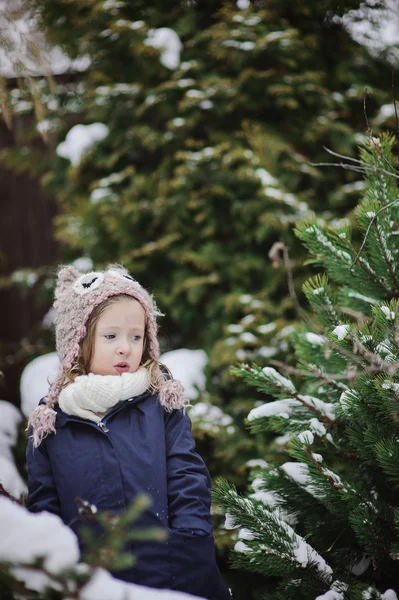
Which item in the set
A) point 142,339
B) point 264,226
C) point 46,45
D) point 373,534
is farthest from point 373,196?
point 46,45

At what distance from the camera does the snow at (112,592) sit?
1103mm

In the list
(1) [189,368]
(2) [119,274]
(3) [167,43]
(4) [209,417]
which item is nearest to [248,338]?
(1) [189,368]

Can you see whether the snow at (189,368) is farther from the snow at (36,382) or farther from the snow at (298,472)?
the snow at (298,472)

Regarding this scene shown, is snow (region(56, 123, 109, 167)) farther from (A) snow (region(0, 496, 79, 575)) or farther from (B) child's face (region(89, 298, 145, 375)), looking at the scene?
(A) snow (region(0, 496, 79, 575))

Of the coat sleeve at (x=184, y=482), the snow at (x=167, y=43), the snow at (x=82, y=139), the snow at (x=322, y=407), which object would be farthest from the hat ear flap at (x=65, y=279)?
the snow at (x=167, y=43)

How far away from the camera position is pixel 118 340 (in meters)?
1.88

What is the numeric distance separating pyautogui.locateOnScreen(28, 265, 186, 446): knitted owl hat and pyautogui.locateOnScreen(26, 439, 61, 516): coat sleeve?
8 cm

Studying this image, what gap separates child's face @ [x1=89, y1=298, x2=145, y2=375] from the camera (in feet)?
6.12

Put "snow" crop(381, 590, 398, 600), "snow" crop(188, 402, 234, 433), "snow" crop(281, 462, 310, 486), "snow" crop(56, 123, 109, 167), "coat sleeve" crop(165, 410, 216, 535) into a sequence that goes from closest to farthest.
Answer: "snow" crop(381, 590, 398, 600) < "coat sleeve" crop(165, 410, 216, 535) < "snow" crop(281, 462, 310, 486) < "snow" crop(188, 402, 234, 433) < "snow" crop(56, 123, 109, 167)

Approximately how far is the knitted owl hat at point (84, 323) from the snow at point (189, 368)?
1590 mm

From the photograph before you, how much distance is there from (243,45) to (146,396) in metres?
2.98

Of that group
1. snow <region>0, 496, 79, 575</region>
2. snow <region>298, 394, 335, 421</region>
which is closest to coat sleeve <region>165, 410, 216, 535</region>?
snow <region>298, 394, 335, 421</region>

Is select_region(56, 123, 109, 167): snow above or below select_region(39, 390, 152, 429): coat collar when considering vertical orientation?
below

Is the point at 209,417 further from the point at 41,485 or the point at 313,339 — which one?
the point at 41,485
